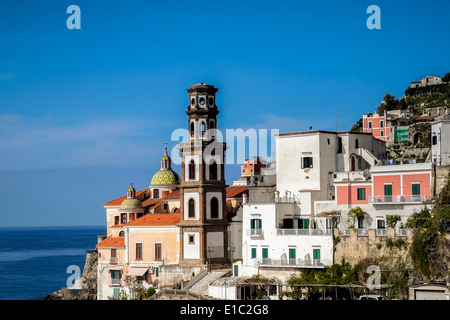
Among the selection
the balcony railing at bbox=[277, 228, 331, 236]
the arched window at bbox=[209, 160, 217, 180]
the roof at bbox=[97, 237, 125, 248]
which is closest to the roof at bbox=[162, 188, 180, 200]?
the roof at bbox=[97, 237, 125, 248]

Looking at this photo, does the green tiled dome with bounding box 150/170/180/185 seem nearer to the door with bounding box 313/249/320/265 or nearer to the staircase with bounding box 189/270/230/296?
the staircase with bounding box 189/270/230/296

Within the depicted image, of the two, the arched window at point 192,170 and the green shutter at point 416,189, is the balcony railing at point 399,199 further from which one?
the arched window at point 192,170

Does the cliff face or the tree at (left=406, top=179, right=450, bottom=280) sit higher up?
the tree at (left=406, top=179, right=450, bottom=280)

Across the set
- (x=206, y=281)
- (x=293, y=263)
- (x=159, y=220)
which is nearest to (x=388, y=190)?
(x=293, y=263)

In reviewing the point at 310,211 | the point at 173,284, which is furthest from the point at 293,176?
the point at 173,284

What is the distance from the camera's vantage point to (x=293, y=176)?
59.9 meters

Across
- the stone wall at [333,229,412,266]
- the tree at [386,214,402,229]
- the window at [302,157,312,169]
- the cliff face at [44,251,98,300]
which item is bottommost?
the cliff face at [44,251,98,300]

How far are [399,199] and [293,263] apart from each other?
27.9 ft

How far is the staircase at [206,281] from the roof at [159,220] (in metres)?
7.13

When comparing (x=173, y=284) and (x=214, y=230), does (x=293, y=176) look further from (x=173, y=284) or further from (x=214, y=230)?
(x=173, y=284)

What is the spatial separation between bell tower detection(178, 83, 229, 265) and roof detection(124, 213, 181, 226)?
2355 mm

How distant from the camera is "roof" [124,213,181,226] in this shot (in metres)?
67.2

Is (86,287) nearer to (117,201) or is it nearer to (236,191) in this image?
(117,201)

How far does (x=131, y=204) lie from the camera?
76.5 m
